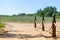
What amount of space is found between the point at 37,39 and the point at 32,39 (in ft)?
0.74

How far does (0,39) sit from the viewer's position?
10117 mm

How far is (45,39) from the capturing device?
32.3 ft

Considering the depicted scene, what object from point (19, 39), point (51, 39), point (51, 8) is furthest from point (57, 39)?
point (51, 8)

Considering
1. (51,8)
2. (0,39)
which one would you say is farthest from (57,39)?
(51,8)

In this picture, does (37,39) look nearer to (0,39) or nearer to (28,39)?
(28,39)

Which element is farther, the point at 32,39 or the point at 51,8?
the point at 51,8

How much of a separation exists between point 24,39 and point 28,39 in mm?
181

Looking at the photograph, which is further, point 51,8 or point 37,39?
point 51,8

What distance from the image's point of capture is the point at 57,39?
975cm

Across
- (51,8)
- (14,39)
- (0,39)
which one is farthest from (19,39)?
(51,8)

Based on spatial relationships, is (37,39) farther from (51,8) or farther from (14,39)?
(51,8)

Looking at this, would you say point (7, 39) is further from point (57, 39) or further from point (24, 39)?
point (57, 39)

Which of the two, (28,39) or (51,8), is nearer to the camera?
(28,39)

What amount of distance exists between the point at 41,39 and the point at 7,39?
5.03 ft
